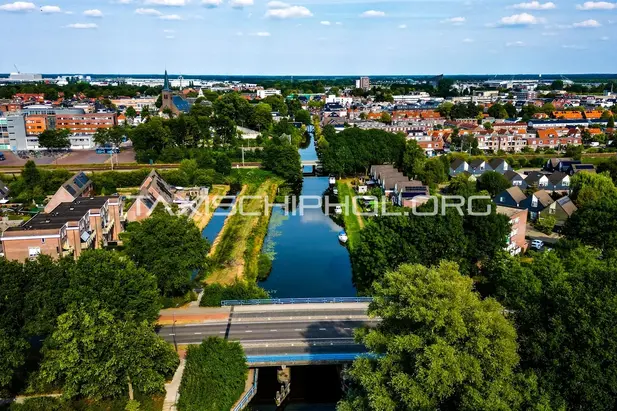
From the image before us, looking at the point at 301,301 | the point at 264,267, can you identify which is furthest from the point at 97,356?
the point at 264,267

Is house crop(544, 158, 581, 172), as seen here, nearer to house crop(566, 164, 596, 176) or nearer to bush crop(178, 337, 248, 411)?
house crop(566, 164, 596, 176)

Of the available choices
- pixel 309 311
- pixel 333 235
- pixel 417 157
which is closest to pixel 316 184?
pixel 417 157

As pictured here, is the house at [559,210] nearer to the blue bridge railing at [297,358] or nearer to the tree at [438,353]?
the blue bridge railing at [297,358]

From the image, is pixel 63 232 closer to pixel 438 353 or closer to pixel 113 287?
pixel 113 287

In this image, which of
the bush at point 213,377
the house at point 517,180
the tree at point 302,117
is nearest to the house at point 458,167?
the house at point 517,180

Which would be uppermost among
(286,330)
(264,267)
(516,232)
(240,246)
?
(516,232)

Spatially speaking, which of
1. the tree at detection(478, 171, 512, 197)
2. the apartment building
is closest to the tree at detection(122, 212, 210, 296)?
the apartment building
